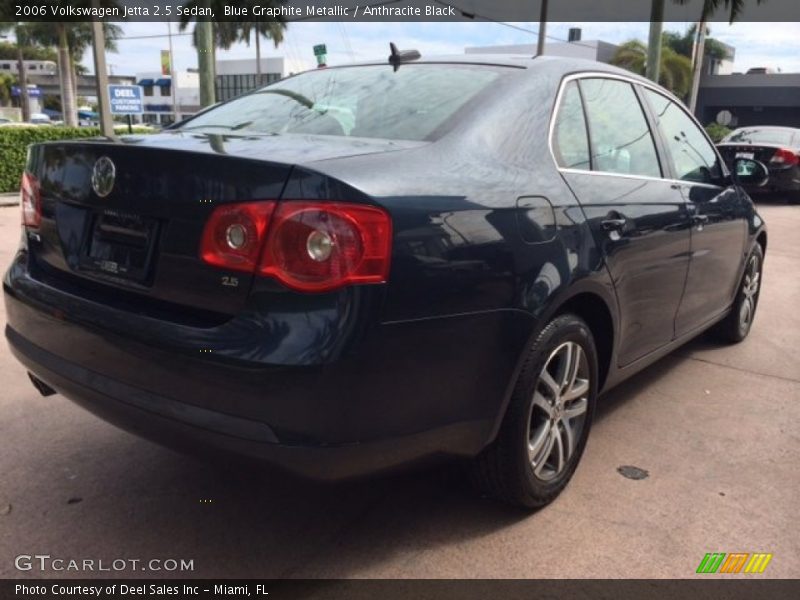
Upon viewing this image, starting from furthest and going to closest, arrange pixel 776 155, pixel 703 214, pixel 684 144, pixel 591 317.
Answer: pixel 776 155 → pixel 684 144 → pixel 703 214 → pixel 591 317

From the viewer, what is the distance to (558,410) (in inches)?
109

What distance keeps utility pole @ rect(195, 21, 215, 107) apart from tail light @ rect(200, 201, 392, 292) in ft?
41.5

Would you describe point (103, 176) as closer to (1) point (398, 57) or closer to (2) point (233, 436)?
(2) point (233, 436)

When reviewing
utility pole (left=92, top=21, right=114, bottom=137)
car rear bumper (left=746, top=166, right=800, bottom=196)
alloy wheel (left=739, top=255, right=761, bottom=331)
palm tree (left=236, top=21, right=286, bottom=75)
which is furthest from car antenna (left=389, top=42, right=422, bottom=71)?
palm tree (left=236, top=21, right=286, bottom=75)

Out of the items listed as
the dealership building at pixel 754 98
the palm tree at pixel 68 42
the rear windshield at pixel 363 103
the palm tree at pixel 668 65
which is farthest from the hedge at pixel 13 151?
the dealership building at pixel 754 98

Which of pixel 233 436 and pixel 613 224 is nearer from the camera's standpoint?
pixel 233 436

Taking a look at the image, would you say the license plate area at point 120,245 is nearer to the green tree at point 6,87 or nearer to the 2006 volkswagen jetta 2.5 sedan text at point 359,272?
the 2006 volkswagen jetta 2.5 sedan text at point 359,272

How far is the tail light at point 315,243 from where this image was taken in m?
1.98

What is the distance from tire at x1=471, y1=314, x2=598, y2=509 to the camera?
8.25 feet

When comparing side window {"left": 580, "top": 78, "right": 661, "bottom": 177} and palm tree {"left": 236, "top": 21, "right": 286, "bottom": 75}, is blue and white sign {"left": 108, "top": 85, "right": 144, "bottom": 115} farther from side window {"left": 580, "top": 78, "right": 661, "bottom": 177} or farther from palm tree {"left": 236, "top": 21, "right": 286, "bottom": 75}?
palm tree {"left": 236, "top": 21, "right": 286, "bottom": 75}

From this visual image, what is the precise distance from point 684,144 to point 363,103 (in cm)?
198

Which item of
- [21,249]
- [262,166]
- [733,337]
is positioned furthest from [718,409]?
[21,249]

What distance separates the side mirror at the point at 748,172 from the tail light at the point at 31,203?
3.98m

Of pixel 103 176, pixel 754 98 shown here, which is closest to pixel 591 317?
pixel 103 176
